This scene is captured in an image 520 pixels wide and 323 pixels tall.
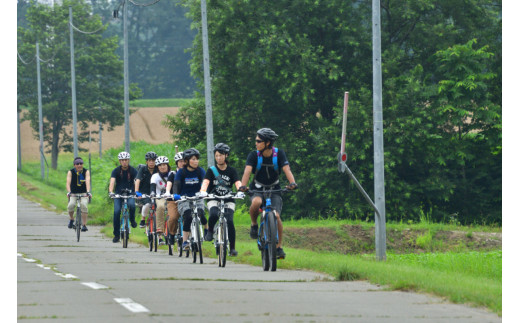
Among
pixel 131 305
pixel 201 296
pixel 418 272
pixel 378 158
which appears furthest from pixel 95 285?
pixel 378 158

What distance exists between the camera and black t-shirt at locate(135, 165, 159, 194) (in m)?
21.4

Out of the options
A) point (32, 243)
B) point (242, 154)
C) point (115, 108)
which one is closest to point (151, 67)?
point (115, 108)

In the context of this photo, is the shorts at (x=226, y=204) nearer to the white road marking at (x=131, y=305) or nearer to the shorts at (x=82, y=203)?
the white road marking at (x=131, y=305)

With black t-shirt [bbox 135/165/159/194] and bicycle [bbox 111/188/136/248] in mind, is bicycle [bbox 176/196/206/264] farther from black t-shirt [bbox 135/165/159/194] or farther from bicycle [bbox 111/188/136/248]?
bicycle [bbox 111/188/136/248]

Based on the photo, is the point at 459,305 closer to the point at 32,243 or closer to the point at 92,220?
the point at 32,243

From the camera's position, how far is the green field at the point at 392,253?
39.3 feet

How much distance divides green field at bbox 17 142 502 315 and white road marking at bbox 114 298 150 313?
132 inches

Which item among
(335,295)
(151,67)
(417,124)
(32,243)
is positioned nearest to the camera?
(335,295)

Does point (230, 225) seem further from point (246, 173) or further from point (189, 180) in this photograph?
point (189, 180)

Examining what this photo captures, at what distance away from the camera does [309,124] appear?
36.8 m

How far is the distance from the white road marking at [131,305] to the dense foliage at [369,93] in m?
22.9

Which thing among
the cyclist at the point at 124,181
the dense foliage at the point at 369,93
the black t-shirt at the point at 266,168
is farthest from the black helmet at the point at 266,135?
the dense foliage at the point at 369,93

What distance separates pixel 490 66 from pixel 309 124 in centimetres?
672

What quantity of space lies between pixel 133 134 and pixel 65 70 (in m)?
21.1
